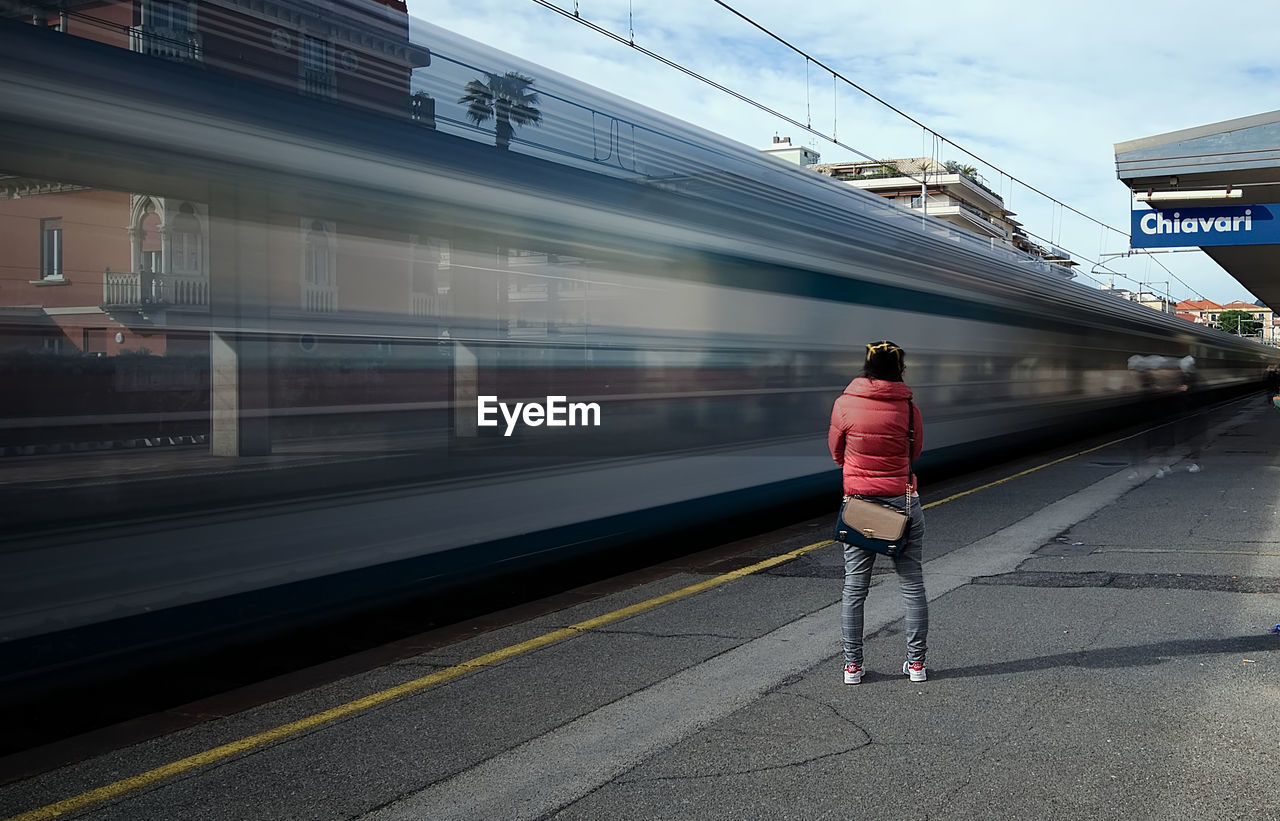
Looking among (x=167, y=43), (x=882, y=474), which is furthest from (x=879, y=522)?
(x=167, y=43)

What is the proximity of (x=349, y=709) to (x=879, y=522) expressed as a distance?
235 centimetres

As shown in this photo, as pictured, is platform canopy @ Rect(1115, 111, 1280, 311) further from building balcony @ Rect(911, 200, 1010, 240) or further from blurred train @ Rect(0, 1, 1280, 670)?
building balcony @ Rect(911, 200, 1010, 240)

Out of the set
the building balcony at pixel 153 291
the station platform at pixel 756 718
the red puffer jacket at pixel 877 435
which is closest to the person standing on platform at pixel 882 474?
the red puffer jacket at pixel 877 435

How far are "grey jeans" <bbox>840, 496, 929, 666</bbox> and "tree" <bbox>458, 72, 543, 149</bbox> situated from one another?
2546mm

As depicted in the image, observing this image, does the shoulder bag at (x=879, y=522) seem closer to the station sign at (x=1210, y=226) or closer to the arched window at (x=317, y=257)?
the arched window at (x=317, y=257)

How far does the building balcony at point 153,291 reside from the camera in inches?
152

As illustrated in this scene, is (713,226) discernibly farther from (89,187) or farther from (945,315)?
(945,315)

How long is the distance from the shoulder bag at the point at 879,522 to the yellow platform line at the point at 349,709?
5.55 feet

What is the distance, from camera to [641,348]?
251 inches

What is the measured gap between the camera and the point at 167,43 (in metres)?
4.00

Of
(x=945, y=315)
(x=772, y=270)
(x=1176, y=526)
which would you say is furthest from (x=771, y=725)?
(x=945, y=315)

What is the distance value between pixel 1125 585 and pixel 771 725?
11.5 ft

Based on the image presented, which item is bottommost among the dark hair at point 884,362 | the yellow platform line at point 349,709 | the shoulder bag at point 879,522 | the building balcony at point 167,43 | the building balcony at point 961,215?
the yellow platform line at point 349,709

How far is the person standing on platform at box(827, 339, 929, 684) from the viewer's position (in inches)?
186
